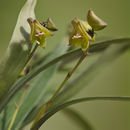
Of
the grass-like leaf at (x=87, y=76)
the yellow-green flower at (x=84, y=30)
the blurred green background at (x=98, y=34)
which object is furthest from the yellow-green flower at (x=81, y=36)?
the blurred green background at (x=98, y=34)

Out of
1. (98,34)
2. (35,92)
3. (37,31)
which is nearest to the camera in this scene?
(37,31)

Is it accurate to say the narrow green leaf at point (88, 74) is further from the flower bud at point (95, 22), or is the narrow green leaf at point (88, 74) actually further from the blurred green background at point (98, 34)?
the blurred green background at point (98, 34)

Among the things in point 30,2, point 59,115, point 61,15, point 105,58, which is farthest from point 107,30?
point 30,2

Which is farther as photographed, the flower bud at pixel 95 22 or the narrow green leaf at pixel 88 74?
the narrow green leaf at pixel 88 74

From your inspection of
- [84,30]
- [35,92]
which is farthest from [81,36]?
[35,92]

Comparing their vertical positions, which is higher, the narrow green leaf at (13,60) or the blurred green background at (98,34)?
the blurred green background at (98,34)

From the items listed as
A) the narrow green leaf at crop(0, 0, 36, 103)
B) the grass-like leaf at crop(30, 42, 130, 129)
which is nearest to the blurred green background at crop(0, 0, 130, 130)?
the grass-like leaf at crop(30, 42, 130, 129)

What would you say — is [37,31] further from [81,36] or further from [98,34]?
[98,34]

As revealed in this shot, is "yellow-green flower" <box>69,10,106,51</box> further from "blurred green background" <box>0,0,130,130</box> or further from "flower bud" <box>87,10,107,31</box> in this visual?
"blurred green background" <box>0,0,130,130</box>
